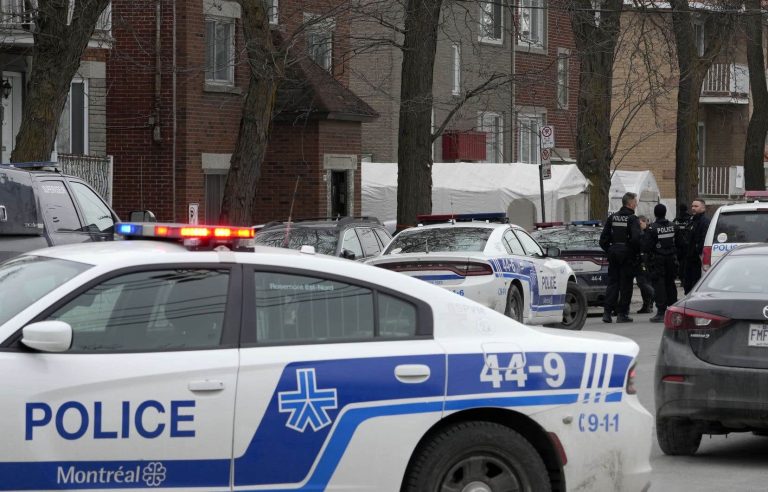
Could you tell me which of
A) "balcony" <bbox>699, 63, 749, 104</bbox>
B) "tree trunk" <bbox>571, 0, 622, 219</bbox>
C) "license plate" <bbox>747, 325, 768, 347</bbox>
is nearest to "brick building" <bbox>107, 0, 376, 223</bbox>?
"tree trunk" <bbox>571, 0, 622, 219</bbox>

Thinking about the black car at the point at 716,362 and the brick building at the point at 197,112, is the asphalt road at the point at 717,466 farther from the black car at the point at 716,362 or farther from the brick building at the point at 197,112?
the brick building at the point at 197,112

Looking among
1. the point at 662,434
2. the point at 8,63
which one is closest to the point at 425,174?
the point at 8,63

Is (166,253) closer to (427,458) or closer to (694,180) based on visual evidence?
(427,458)

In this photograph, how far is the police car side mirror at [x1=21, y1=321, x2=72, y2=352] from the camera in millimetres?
5699

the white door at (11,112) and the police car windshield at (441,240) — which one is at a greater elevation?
the white door at (11,112)

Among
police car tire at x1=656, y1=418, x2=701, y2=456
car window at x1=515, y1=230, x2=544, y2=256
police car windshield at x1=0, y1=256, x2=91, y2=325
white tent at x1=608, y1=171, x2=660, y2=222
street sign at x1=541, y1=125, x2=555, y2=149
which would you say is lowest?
police car tire at x1=656, y1=418, x2=701, y2=456

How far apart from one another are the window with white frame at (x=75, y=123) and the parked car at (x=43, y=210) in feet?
39.6

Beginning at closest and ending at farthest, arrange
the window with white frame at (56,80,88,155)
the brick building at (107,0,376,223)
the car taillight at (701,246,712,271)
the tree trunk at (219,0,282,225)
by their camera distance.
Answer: the car taillight at (701,246,712,271) < the tree trunk at (219,0,282,225) < the window with white frame at (56,80,88,155) < the brick building at (107,0,376,223)

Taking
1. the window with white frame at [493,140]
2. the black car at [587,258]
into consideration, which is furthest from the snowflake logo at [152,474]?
the window with white frame at [493,140]

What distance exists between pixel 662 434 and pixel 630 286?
446 inches

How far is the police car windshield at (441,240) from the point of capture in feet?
54.4

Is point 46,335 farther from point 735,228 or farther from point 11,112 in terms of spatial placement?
point 11,112

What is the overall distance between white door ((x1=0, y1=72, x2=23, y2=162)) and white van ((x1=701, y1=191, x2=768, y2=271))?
42.9ft

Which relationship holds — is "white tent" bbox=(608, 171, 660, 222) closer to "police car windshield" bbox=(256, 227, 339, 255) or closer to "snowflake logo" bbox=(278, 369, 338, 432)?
"police car windshield" bbox=(256, 227, 339, 255)
